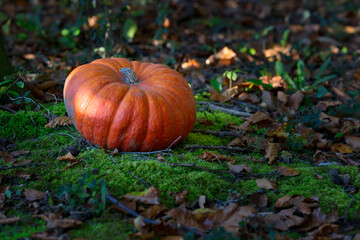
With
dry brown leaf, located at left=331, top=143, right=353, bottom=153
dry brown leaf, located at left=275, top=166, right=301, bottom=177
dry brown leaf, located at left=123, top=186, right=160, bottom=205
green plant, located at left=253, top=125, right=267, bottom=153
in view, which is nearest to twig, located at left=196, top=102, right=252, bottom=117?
green plant, located at left=253, top=125, right=267, bottom=153

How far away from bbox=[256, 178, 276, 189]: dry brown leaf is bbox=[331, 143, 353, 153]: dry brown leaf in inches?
46.6

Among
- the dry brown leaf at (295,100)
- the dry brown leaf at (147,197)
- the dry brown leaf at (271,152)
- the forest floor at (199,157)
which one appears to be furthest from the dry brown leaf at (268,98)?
the dry brown leaf at (147,197)

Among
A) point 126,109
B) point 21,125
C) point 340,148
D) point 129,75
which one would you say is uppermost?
point 129,75

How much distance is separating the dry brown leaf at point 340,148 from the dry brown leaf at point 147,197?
207cm

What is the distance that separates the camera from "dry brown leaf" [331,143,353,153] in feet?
12.0

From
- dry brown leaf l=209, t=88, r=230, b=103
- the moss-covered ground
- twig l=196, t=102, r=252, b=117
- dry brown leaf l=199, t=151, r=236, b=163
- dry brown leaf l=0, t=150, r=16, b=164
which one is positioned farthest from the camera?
dry brown leaf l=209, t=88, r=230, b=103

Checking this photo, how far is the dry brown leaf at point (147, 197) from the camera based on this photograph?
2.43 m

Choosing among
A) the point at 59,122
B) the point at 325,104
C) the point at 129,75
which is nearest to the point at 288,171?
the point at 129,75

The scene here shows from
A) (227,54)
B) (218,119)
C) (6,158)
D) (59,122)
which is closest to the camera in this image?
(6,158)

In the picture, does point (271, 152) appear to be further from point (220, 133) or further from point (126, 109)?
point (126, 109)

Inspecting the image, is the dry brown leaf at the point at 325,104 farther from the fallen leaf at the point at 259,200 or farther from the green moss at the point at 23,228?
the green moss at the point at 23,228

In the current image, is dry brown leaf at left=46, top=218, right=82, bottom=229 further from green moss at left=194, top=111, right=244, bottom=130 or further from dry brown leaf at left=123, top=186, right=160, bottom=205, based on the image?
green moss at left=194, top=111, right=244, bottom=130

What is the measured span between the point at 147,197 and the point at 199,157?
2.69 ft

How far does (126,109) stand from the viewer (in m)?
2.94
